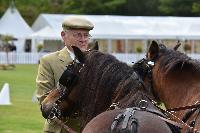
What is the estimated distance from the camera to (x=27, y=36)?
172 feet

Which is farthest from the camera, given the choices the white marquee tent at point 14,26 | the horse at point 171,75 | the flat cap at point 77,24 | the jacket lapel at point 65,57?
the white marquee tent at point 14,26

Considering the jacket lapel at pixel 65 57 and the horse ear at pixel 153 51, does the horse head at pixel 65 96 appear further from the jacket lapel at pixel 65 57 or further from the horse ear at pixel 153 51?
the horse ear at pixel 153 51

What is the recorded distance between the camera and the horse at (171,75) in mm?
6242

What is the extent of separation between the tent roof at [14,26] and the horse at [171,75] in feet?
159

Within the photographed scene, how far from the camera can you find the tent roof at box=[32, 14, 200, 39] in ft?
164

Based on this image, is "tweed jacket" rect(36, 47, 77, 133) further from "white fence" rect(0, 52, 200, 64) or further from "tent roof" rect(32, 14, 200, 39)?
"tent roof" rect(32, 14, 200, 39)

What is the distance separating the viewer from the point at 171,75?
638cm

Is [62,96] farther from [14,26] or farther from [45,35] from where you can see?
[14,26]

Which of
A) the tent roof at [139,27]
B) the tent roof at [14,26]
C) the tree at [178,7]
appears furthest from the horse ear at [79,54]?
the tree at [178,7]

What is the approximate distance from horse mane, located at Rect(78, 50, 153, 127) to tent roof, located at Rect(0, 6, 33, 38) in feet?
164

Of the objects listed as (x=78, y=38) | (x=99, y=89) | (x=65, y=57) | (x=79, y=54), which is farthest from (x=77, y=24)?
(x=99, y=89)

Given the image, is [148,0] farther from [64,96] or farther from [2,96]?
[64,96]

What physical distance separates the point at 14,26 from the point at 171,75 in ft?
164

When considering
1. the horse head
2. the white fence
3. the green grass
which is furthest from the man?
the white fence
